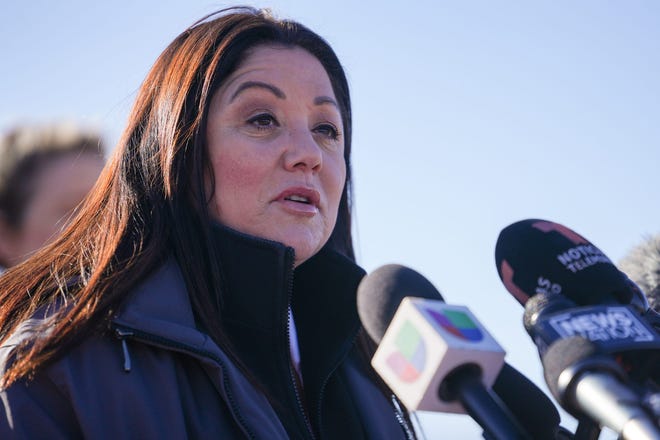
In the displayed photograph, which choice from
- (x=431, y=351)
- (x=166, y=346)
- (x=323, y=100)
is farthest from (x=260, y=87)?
(x=431, y=351)

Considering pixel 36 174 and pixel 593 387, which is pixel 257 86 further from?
pixel 593 387

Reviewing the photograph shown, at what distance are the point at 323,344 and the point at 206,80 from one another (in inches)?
43.0

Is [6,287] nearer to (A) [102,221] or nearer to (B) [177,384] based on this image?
(A) [102,221]

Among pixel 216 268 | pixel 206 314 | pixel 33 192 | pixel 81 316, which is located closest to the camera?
pixel 81 316

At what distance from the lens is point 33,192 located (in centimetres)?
384

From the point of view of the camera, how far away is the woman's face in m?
2.76

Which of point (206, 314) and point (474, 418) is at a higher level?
point (474, 418)

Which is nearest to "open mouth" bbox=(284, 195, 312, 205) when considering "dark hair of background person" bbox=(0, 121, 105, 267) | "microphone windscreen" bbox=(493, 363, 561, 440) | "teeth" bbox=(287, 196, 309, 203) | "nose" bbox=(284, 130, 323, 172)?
"teeth" bbox=(287, 196, 309, 203)

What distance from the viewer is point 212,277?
8.85 feet

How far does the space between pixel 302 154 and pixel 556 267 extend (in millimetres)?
1317

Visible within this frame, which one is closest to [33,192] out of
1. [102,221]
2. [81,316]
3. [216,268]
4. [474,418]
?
[102,221]

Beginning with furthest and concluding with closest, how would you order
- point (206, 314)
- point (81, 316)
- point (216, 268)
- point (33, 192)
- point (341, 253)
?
1. point (33, 192)
2. point (341, 253)
3. point (216, 268)
4. point (206, 314)
5. point (81, 316)

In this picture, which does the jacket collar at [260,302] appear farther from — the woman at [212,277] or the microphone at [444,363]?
the microphone at [444,363]

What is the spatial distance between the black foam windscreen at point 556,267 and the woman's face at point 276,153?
1.06m
